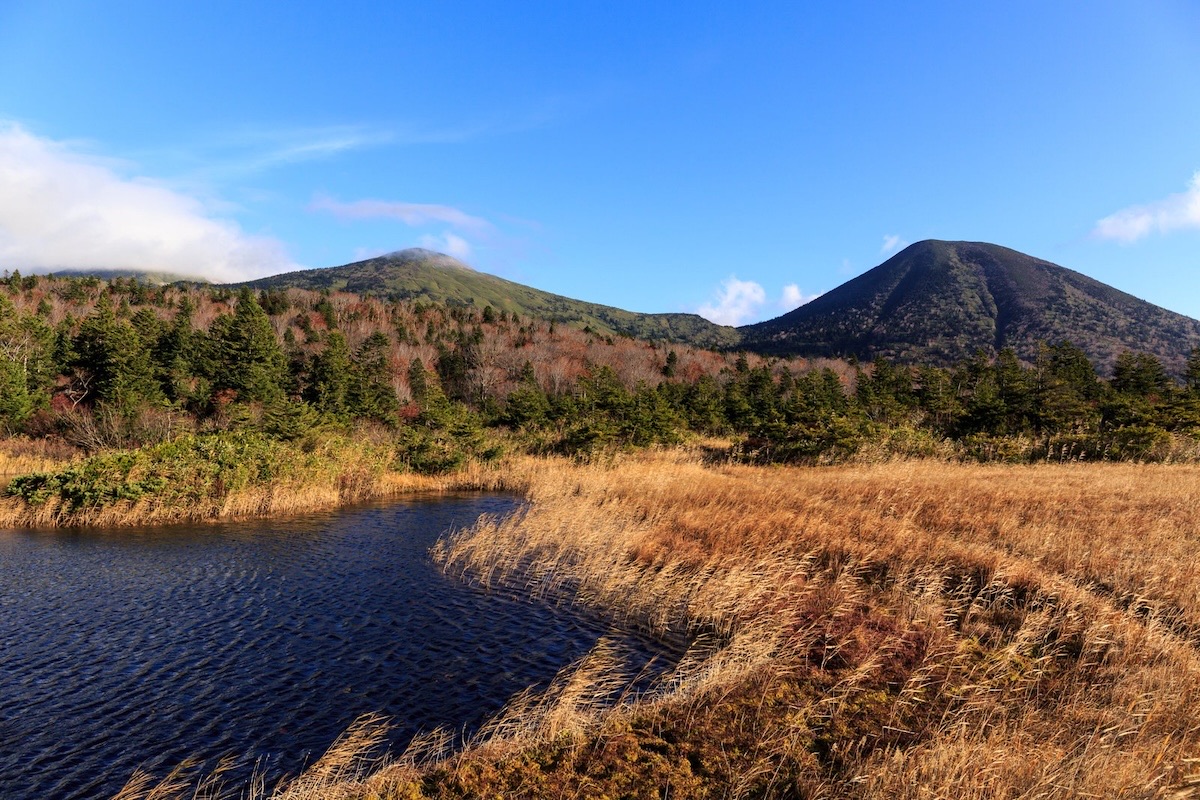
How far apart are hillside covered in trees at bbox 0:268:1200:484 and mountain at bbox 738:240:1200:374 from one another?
236 feet

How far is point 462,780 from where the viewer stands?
594 cm

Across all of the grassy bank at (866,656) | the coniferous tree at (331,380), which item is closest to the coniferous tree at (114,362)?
the coniferous tree at (331,380)

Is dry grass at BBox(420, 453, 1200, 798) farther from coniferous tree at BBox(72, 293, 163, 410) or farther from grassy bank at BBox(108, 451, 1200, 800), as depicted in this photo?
coniferous tree at BBox(72, 293, 163, 410)

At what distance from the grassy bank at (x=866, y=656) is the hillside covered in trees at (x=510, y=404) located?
1452cm

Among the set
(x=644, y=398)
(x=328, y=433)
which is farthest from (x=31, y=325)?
(x=644, y=398)

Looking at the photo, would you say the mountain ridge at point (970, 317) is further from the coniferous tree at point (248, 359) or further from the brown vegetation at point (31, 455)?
the brown vegetation at point (31, 455)

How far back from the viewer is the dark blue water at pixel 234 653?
717 centimetres

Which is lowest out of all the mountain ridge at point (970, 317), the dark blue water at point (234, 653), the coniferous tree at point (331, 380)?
the dark blue water at point (234, 653)

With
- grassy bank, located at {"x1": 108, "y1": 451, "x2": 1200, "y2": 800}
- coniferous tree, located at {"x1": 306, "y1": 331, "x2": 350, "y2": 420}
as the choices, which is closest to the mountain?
coniferous tree, located at {"x1": 306, "y1": 331, "x2": 350, "y2": 420}

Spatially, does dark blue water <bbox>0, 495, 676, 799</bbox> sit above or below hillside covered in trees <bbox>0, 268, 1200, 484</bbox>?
below

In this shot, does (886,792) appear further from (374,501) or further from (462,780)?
(374,501)

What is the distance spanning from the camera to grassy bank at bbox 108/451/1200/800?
5762mm

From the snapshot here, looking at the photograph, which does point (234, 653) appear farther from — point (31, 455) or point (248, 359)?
point (248, 359)

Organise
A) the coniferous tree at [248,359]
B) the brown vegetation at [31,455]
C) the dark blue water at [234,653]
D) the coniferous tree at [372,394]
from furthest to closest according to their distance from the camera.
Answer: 1. the coniferous tree at [248,359]
2. the coniferous tree at [372,394]
3. the brown vegetation at [31,455]
4. the dark blue water at [234,653]
